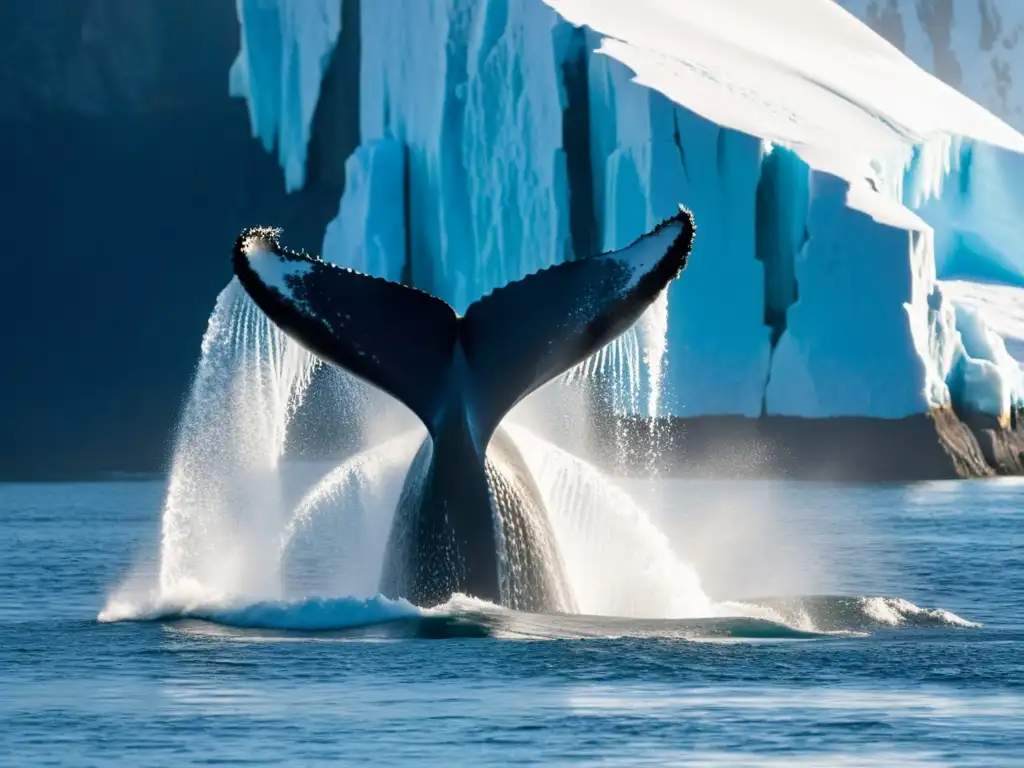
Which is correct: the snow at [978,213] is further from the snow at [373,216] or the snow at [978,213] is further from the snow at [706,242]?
the snow at [373,216]

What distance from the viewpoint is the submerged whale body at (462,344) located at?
41.6 ft

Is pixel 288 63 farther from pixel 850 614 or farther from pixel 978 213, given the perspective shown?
pixel 850 614

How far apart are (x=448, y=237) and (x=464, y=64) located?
328 cm

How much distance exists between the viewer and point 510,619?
13297 millimetres

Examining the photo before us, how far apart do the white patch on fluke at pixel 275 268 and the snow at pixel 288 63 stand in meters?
35.4

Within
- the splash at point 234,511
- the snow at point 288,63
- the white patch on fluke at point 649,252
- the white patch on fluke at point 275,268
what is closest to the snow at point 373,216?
the snow at point 288,63

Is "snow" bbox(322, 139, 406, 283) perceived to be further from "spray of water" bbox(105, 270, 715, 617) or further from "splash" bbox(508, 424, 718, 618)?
"splash" bbox(508, 424, 718, 618)

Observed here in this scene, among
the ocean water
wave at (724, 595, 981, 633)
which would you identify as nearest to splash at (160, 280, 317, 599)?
the ocean water

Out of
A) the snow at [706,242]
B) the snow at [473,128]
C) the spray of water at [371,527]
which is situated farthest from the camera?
the snow at [473,128]

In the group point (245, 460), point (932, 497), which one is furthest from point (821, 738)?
point (932, 497)

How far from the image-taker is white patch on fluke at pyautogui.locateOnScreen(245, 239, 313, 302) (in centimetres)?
1259

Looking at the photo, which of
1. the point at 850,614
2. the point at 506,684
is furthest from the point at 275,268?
the point at 850,614

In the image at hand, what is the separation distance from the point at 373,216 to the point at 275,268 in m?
31.7

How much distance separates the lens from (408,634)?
45.0 feet
